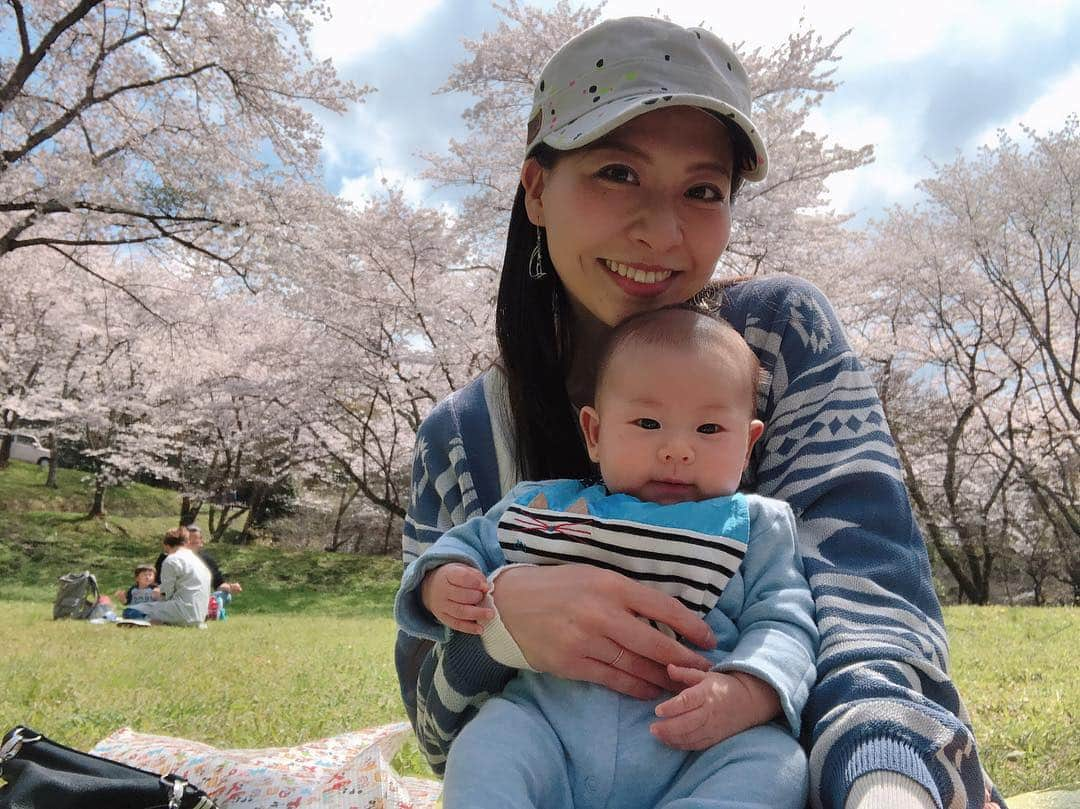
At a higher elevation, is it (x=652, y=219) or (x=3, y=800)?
(x=652, y=219)

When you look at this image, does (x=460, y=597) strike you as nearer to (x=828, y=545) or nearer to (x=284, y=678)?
(x=828, y=545)

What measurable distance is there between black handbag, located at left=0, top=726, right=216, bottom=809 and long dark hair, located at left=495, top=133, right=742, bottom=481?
1.39m

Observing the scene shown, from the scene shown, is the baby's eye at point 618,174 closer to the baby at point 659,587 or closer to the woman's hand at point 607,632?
the baby at point 659,587

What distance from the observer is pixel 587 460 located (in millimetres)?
1889

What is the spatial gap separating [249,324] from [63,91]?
909 cm

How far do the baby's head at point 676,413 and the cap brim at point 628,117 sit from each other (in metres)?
0.38

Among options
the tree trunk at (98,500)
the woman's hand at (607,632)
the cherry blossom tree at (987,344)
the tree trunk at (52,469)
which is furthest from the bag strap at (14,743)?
the tree trunk at (52,469)

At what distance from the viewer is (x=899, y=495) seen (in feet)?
4.73

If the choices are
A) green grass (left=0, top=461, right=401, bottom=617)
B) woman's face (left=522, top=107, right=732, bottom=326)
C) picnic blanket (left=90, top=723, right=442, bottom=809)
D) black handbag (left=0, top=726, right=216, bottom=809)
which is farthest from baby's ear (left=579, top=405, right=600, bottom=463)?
green grass (left=0, top=461, right=401, bottom=617)

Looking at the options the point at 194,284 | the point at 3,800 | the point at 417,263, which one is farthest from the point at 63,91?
the point at 3,800

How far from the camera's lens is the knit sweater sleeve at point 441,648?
1.41 meters

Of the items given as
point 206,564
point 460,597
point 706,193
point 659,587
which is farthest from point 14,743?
point 206,564

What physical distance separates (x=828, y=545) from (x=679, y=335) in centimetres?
46

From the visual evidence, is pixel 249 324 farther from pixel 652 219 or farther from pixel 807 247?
pixel 652 219
